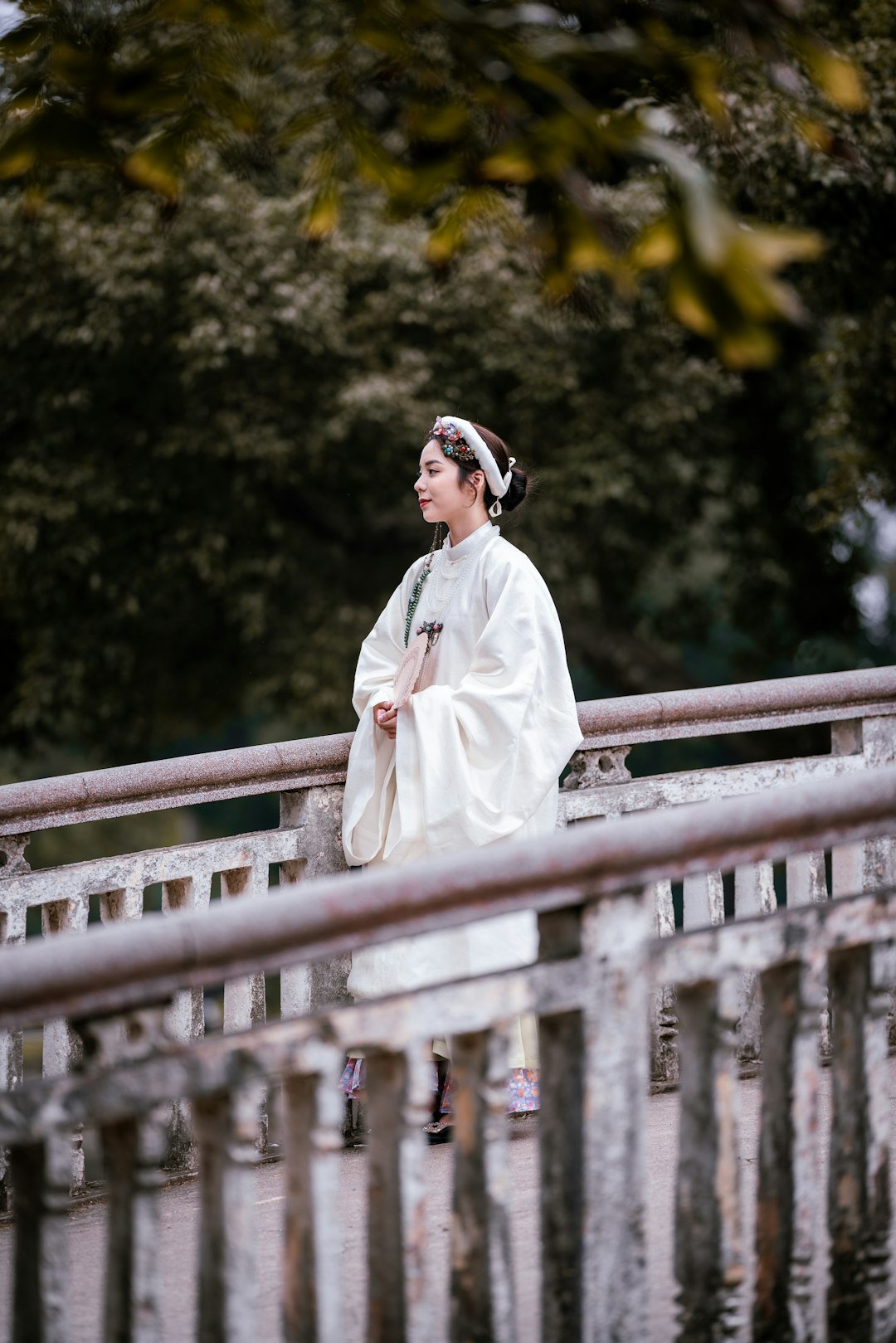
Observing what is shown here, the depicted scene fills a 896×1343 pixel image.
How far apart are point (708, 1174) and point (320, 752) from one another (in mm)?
2330

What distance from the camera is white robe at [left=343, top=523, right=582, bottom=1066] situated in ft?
14.1

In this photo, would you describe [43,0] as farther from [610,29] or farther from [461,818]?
[461,818]

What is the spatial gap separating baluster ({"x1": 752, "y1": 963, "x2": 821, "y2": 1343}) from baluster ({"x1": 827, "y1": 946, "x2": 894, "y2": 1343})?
0.08 meters

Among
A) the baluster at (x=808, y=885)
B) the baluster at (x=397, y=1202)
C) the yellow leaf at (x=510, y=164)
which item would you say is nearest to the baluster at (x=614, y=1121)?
the baluster at (x=397, y=1202)

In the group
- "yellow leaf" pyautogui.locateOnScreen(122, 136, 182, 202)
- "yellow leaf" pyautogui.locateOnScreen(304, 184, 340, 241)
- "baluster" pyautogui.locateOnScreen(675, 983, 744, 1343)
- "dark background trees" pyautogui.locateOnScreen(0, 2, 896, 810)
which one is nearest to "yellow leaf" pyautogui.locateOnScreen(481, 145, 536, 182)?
"yellow leaf" pyautogui.locateOnScreen(304, 184, 340, 241)

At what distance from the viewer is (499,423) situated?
40.9 feet

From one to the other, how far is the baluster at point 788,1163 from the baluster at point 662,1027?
7.51 feet

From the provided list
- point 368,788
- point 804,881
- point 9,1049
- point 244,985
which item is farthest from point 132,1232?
point 804,881

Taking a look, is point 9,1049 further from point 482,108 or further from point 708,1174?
point 482,108

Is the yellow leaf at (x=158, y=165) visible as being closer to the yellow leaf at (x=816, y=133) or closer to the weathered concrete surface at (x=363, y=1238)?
the yellow leaf at (x=816, y=133)

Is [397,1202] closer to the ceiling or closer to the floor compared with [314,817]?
closer to the floor

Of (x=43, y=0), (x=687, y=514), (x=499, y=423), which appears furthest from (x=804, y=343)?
(x=43, y=0)

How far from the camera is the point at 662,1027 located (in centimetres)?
469

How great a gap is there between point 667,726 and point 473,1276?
277cm
